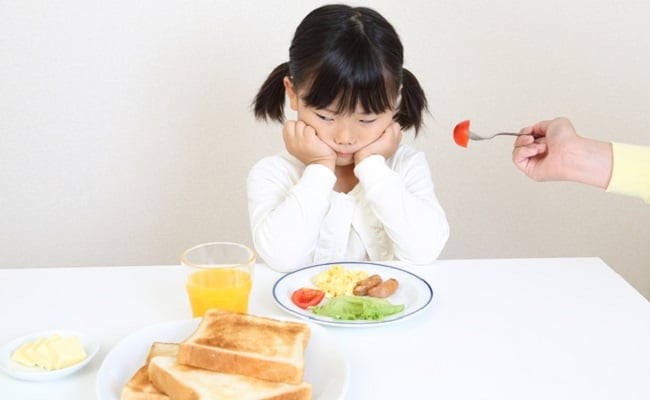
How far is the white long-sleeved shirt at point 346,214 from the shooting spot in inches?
48.0

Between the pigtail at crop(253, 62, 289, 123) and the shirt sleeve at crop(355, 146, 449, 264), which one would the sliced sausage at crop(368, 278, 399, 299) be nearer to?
the shirt sleeve at crop(355, 146, 449, 264)

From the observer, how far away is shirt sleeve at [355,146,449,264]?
1.21m

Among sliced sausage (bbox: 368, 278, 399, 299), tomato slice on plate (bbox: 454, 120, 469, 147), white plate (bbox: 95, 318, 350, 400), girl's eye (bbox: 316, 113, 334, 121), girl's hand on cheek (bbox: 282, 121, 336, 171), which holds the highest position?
girl's eye (bbox: 316, 113, 334, 121)

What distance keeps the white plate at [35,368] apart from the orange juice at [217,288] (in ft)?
0.47

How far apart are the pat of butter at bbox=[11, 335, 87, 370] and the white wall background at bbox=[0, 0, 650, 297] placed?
136 centimetres

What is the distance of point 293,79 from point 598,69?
1206 millimetres

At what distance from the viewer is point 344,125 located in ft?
4.30

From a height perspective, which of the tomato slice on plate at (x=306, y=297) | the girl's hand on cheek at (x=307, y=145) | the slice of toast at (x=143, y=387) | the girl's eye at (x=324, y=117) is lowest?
the tomato slice on plate at (x=306, y=297)

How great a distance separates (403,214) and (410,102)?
31 cm

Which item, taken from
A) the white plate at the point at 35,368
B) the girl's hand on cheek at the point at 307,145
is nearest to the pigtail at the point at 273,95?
the girl's hand on cheek at the point at 307,145

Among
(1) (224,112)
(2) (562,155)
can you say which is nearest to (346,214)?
(2) (562,155)

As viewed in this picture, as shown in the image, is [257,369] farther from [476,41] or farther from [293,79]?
[476,41]

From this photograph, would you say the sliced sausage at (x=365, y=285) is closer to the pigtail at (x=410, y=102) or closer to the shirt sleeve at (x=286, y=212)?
the shirt sleeve at (x=286, y=212)

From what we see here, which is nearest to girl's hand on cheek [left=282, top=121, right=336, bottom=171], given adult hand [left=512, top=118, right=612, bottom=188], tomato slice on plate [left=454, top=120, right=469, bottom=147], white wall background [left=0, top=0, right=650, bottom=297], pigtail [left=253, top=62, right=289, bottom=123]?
pigtail [left=253, top=62, right=289, bottom=123]
